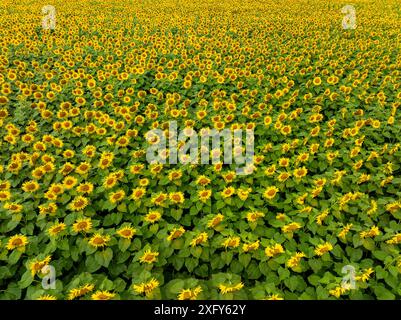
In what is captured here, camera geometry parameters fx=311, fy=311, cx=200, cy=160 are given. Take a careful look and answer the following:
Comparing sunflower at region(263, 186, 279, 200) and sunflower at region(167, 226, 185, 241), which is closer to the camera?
sunflower at region(167, 226, 185, 241)

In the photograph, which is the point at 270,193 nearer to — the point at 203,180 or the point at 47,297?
the point at 203,180

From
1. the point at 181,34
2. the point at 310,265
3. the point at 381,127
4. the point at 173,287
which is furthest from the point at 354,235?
the point at 181,34

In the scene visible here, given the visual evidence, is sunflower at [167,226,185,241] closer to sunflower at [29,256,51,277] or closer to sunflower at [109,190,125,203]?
sunflower at [109,190,125,203]

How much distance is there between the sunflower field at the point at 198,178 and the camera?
10.9ft

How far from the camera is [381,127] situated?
586 cm

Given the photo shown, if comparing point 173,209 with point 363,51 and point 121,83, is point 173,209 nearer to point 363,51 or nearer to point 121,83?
point 121,83

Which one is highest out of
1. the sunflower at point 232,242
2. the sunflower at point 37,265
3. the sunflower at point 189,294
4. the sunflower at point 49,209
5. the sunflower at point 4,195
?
the sunflower at point 4,195

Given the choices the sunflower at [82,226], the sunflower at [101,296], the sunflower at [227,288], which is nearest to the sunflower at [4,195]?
the sunflower at [82,226]

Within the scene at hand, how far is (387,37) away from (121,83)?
9807 mm

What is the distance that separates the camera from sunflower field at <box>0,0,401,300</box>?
10.9ft

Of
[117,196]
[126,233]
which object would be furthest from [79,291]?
[117,196]

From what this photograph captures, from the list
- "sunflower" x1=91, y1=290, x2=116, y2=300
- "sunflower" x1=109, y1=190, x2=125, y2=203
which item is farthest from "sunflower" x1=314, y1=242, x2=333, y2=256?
"sunflower" x1=109, y1=190, x2=125, y2=203

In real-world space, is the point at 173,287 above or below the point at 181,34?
below

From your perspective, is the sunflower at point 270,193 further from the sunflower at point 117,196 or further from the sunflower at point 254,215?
the sunflower at point 117,196
